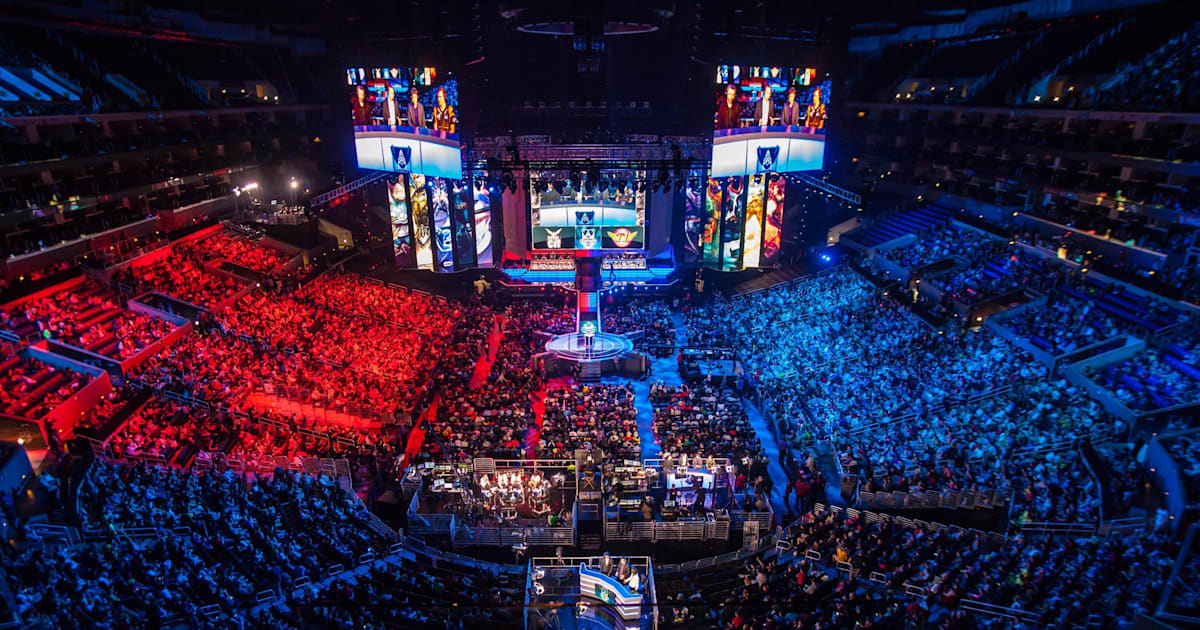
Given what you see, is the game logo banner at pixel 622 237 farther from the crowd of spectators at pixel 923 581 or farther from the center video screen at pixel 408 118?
the crowd of spectators at pixel 923 581

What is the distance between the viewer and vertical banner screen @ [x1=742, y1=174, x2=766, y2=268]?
2995 centimetres

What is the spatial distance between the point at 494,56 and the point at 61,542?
A: 25.7 metres

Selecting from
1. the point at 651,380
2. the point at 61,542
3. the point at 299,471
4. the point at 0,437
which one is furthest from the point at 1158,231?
the point at 0,437

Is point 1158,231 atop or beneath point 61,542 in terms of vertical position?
atop

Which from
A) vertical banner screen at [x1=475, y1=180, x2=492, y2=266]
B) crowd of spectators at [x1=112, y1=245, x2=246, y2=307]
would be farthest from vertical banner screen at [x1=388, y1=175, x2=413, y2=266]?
crowd of spectators at [x1=112, y1=245, x2=246, y2=307]

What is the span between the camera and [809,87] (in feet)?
92.1

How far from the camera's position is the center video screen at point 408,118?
27656 mm

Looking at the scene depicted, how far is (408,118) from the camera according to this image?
92.9ft

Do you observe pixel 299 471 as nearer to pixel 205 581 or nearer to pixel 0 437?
pixel 205 581

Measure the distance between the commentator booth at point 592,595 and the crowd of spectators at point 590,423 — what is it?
14.4ft

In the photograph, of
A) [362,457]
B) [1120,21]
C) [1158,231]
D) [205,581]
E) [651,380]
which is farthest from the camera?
[1120,21]

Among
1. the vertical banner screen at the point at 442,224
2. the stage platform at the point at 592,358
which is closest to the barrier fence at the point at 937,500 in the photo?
the stage platform at the point at 592,358

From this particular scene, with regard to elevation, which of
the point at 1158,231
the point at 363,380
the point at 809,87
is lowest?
the point at 363,380

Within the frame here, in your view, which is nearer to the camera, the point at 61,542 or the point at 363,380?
the point at 61,542
